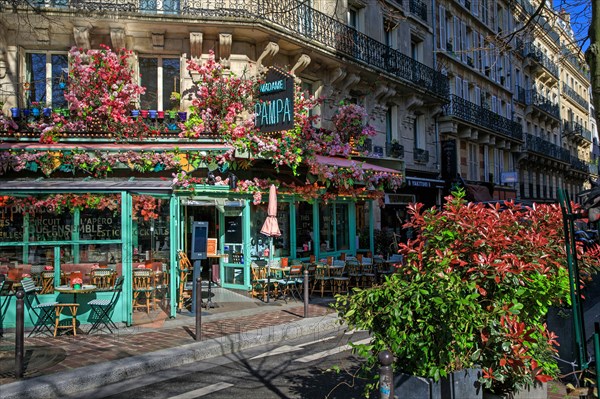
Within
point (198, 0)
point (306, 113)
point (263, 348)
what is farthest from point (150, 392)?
point (198, 0)

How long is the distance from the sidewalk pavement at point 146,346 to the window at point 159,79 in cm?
562

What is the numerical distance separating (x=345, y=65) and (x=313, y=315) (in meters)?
9.13

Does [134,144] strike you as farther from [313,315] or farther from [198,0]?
[313,315]

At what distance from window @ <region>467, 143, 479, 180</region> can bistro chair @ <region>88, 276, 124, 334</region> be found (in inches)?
801

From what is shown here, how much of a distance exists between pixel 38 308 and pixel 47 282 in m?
0.48

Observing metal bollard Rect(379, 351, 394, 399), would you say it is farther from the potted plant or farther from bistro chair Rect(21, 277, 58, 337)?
bistro chair Rect(21, 277, 58, 337)

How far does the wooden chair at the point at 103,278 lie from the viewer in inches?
358

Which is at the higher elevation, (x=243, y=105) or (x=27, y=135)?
(x=243, y=105)

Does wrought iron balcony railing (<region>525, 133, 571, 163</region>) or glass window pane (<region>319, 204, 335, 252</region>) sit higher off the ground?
wrought iron balcony railing (<region>525, 133, 571, 163</region>)

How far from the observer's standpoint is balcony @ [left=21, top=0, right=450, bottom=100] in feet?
40.9

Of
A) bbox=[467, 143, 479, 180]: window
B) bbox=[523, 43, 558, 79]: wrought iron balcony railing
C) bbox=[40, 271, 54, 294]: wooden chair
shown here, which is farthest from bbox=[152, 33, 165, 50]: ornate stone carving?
bbox=[523, 43, 558, 79]: wrought iron balcony railing

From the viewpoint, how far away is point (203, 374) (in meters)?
6.44

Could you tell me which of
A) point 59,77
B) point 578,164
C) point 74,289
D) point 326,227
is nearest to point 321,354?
point 74,289

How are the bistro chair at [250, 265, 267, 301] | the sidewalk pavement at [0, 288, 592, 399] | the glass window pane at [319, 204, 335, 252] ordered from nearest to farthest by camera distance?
the sidewalk pavement at [0, 288, 592, 399], the bistro chair at [250, 265, 267, 301], the glass window pane at [319, 204, 335, 252]
